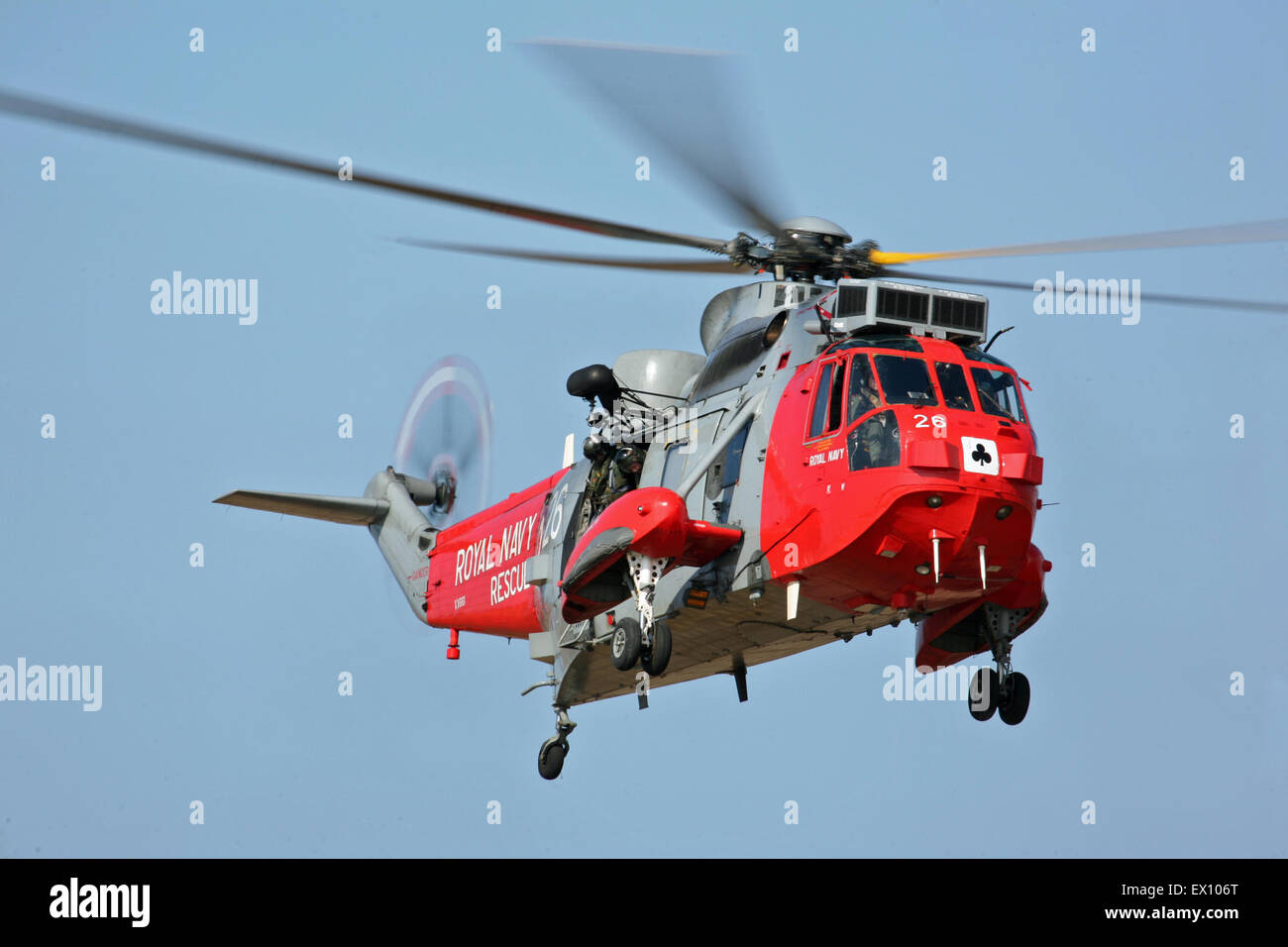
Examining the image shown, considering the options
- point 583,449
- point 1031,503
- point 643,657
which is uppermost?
point 583,449

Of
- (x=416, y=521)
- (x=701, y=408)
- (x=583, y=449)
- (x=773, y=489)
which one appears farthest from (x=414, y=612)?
(x=773, y=489)

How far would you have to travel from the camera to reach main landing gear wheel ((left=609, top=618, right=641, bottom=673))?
17.8 meters

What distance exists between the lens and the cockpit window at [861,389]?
1642 centimetres

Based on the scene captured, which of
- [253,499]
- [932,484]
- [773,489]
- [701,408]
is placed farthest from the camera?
[253,499]

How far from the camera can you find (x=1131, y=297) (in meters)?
17.5

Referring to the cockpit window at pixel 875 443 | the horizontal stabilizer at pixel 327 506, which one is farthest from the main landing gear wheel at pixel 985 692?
the horizontal stabilizer at pixel 327 506

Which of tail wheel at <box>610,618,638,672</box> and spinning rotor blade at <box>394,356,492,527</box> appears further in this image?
spinning rotor blade at <box>394,356,492,527</box>

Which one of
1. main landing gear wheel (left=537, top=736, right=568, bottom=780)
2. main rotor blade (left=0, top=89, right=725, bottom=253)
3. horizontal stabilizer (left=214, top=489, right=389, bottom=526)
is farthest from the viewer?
horizontal stabilizer (left=214, top=489, right=389, bottom=526)

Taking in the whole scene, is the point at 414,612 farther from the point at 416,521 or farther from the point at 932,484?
the point at 932,484

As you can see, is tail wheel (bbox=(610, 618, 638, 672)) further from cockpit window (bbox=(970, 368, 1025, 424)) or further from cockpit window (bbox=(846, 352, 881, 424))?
cockpit window (bbox=(970, 368, 1025, 424))

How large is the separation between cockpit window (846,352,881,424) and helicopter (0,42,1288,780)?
0.09ft

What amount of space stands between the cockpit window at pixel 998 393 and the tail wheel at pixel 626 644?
4306 millimetres

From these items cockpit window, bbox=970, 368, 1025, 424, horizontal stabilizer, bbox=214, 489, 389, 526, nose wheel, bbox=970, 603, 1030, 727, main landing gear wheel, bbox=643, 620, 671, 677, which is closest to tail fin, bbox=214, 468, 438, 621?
horizontal stabilizer, bbox=214, 489, 389, 526

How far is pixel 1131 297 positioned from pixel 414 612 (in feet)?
42.5
